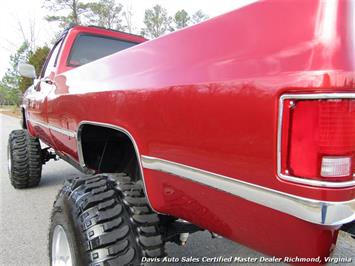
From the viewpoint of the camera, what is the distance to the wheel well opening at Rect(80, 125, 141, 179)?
2529mm

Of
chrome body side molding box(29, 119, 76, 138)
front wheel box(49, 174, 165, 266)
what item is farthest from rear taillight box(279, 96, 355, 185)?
chrome body side molding box(29, 119, 76, 138)

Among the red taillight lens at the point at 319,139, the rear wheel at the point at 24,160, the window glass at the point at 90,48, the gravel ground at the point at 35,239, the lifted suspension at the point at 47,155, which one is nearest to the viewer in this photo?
the red taillight lens at the point at 319,139

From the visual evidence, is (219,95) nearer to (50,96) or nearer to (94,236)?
(94,236)

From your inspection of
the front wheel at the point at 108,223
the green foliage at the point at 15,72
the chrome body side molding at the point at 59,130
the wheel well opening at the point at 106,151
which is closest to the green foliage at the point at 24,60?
the green foliage at the point at 15,72

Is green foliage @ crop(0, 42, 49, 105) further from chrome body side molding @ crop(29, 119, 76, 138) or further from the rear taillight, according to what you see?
the rear taillight

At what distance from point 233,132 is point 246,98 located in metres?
0.13

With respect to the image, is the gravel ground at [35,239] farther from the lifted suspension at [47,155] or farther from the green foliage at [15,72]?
the green foliage at [15,72]

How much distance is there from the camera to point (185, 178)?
145cm

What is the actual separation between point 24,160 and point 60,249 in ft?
9.48

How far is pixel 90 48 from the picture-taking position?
149 inches

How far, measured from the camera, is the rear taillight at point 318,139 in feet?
3.27

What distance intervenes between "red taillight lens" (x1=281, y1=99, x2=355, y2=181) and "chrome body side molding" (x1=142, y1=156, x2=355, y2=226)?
0.24 ft

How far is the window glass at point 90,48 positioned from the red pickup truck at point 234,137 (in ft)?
5.50

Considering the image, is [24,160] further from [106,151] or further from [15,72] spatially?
[15,72]
